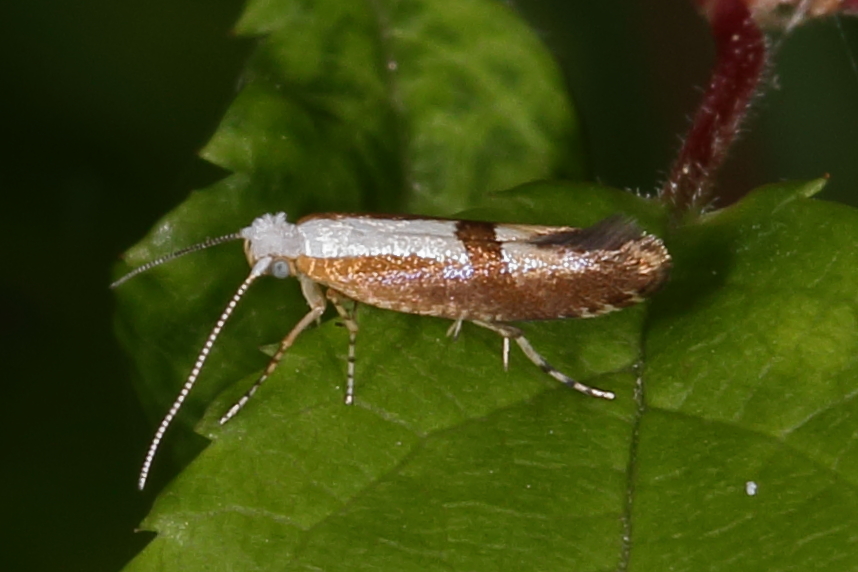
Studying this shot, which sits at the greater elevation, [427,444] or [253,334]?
[427,444]

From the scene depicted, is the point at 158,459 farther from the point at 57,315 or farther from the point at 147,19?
the point at 147,19

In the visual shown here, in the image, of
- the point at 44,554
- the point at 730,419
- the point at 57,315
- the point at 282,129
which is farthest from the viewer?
the point at 57,315

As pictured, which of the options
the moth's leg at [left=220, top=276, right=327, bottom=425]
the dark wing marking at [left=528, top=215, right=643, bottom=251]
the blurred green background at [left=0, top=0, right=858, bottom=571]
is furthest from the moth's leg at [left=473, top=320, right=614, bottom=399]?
the blurred green background at [left=0, top=0, right=858, bottom=571]

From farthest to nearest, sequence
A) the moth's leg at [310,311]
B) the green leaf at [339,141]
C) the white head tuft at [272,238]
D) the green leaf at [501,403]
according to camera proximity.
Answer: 1. the green leaf at [339,141]
2. the white head tuft at [272,238]
3. the moth's leg at [310,311]
4. the green leaf at [501,403]

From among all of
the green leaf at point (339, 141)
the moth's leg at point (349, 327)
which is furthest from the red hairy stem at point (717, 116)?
the moth's leg at point (349, 327)

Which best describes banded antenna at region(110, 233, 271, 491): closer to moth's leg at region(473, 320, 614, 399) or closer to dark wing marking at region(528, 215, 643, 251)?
moth's leg at region(473, 320, 614, 399)

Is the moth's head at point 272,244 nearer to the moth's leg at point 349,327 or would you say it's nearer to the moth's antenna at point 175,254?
the moth's antenna at point 175,254

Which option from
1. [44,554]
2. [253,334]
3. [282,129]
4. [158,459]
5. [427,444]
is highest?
[282,129]

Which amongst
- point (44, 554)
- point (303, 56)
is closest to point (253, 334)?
point (303, 56)
